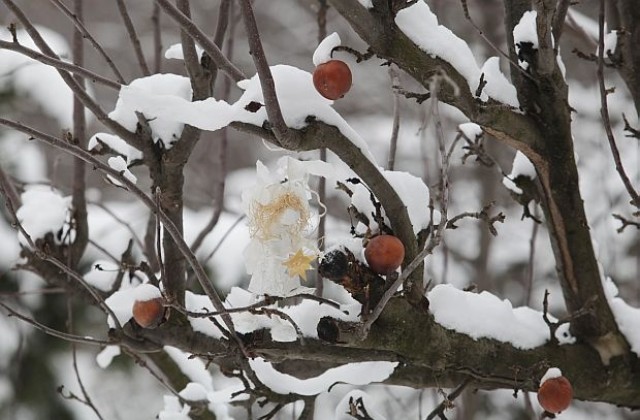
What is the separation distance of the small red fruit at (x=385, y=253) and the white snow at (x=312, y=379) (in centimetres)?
31

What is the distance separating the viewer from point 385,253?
113 cm

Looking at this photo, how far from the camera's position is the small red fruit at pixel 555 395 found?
1290mm

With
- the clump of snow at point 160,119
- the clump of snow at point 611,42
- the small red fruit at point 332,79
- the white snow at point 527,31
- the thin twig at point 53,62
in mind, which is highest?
the clump of snow at point 611,42

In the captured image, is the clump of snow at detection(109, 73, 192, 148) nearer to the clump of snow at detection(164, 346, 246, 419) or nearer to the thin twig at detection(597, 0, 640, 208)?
the clump of snow at detection(164, 346, 246, 419)

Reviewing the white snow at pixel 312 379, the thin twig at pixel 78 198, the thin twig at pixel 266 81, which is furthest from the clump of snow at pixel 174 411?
the thin twig at pixel 266 81

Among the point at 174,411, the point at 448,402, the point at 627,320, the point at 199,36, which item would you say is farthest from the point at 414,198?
the point at 174,411

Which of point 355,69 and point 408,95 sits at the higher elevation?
point 355,69

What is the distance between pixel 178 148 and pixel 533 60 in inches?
25.9

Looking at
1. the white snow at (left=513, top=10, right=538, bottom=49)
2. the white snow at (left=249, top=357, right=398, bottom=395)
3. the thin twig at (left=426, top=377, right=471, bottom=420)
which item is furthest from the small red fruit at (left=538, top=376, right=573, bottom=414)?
the white snow at (left=513, top=10, right=538, bottom=49)

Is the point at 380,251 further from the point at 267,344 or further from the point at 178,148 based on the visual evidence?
the point at 178,148

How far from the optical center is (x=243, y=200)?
1.20 metres

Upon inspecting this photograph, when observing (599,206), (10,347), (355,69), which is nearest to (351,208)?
(10,347)

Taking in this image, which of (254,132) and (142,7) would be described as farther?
(142,7)

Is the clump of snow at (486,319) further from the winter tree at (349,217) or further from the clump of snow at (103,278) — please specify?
the clump of snow at (103,278)
